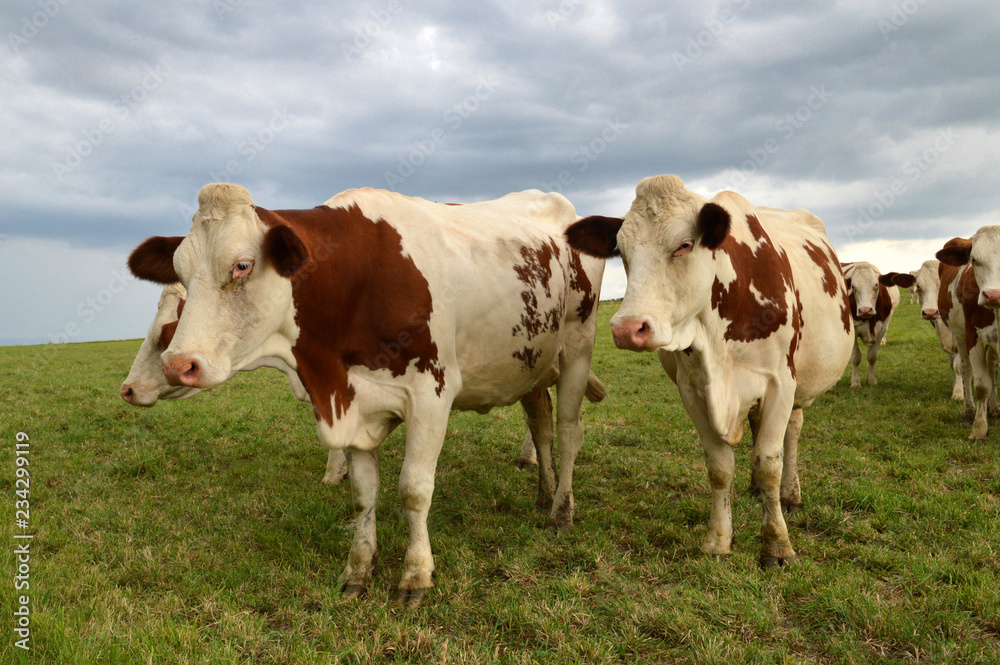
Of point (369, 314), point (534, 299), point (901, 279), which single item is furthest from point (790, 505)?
point (901, 279)

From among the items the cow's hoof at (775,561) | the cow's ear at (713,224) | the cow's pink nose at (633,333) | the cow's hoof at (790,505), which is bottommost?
the cow's hoof at (775,561)

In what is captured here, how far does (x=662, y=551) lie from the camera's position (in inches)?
188

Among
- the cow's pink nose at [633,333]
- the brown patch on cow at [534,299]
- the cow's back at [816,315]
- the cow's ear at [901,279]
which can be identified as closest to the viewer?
the cow's pink nose at [633,333]

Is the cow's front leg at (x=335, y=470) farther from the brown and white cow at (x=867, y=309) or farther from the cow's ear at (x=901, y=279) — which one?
the brown and white cow at (x=867, y=309)

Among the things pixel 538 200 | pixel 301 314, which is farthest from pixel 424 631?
pixel 538 200

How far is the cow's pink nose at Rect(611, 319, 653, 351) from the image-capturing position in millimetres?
3656

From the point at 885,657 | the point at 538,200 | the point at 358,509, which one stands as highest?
the point at 538,200

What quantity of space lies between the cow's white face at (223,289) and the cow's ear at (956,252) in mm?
7635

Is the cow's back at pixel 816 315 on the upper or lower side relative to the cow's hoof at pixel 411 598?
upper

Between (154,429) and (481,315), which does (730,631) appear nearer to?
(481,315)

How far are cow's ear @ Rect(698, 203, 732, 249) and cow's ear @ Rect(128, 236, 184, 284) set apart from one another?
3.35m

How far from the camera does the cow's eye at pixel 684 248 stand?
3.90 m

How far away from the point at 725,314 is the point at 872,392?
896 cm

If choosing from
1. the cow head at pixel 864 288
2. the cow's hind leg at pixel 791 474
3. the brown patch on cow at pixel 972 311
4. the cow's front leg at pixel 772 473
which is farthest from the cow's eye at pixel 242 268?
the cow head at pixel 864 288
